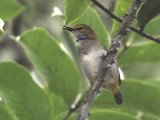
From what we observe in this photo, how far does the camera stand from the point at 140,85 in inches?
115

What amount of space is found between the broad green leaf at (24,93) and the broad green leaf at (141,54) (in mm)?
681

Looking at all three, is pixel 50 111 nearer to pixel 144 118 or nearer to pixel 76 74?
pixel 76 74

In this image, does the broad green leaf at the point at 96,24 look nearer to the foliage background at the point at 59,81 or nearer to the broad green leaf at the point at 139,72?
the foliage background at the point at 59,81

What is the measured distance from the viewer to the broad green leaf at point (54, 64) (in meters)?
3.00

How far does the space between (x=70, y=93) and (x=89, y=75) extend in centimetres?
34

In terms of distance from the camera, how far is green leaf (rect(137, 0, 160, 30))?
87.2 inches

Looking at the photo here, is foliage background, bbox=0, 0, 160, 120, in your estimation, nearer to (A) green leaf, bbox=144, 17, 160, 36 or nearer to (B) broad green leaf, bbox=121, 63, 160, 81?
(A) green leaf, bbox=144, 17, 160, 36

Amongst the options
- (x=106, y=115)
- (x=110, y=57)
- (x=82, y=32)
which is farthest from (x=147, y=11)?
(x=82, y=32)

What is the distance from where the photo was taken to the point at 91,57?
346cm

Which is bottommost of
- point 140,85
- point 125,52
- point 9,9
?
point 140,85

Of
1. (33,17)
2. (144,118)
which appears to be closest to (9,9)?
(144,118)

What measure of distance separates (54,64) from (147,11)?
946 mm

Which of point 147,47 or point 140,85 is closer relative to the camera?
point 140,85

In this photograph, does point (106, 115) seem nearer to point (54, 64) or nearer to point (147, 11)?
point (54, 64)
